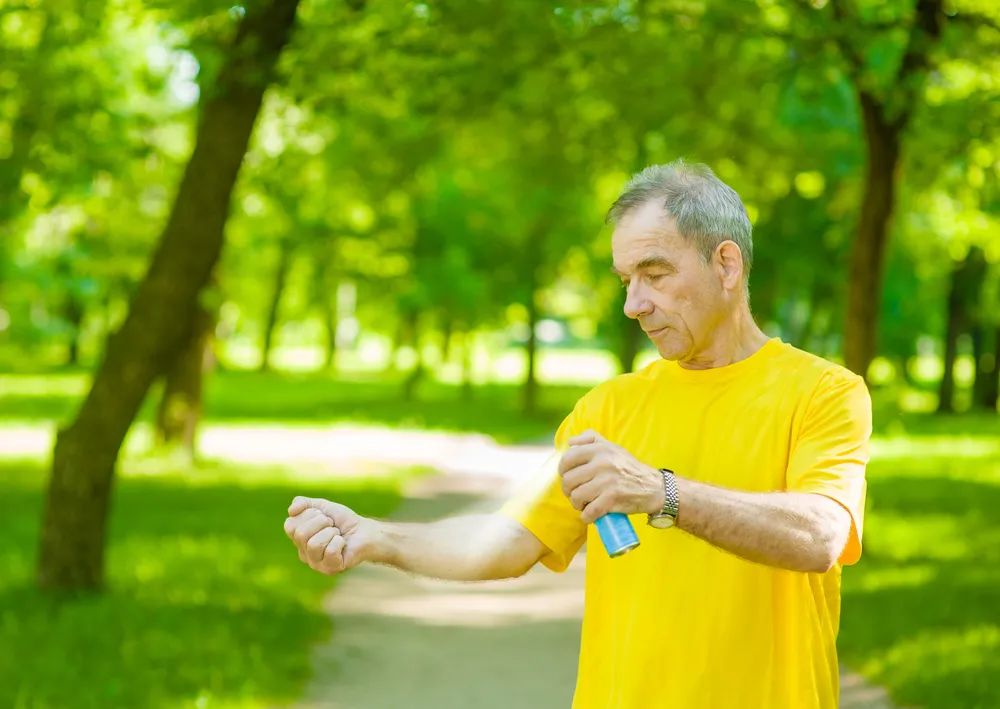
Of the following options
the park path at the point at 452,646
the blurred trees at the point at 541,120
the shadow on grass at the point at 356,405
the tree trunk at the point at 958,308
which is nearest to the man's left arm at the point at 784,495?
the park path at the point at 452,646

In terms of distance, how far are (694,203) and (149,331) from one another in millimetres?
7266

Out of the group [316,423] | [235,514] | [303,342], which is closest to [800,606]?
[235,514]

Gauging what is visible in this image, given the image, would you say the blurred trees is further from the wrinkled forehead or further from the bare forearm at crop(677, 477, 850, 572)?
the bare forearm at crop(677, 477, 850, 572)

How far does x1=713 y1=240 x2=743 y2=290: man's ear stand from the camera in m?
2.99

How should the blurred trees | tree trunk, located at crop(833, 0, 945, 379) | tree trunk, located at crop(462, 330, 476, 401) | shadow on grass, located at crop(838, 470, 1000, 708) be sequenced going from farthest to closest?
1. tree trunk, located at crop(462, 330, 476, 401)
2. tree trunk, located at crop(833, 0, 945, 379)
3. the blurred trees
4. shadow on grass, located at crop(838, 470, 1000, 708)

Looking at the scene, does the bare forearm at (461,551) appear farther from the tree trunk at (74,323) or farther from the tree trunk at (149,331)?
the tree trunk at (74,323)

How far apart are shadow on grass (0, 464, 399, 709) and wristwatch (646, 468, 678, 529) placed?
5194 mm

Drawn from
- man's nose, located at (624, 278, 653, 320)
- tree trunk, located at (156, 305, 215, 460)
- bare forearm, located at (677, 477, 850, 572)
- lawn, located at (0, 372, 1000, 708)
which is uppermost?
man's nose, located at (624, 278, 653, 320)

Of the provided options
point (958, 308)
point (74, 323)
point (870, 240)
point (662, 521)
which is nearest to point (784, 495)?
point (662, 521)

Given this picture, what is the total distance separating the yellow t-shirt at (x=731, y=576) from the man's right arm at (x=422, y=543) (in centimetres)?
24

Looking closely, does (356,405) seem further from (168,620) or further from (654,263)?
(654,263)

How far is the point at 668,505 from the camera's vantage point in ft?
8.44

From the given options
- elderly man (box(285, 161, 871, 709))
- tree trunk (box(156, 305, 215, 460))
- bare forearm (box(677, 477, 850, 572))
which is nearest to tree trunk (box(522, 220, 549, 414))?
tree trunk (box(156, 305, 215, 460))

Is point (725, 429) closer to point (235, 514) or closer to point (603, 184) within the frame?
point (235, 514)
